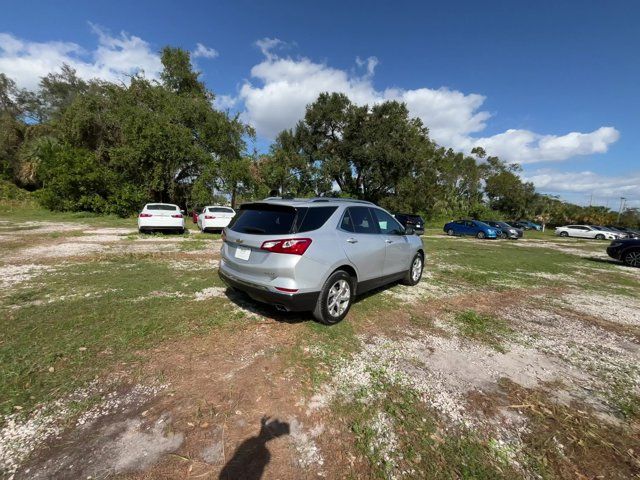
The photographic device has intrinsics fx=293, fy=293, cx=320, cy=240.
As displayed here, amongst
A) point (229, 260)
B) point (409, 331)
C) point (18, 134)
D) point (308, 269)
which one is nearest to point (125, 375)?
point (229, 260)

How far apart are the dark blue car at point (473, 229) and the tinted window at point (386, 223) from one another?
21.7 metres

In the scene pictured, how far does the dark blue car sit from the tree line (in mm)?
8204

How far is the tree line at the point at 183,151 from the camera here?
69.9 feet

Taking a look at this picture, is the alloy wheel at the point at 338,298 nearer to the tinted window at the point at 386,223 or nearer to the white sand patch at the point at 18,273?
the tinted window at the point at 386,223

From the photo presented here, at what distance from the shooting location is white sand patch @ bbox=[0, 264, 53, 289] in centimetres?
539

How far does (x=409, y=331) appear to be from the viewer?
415 centimetres

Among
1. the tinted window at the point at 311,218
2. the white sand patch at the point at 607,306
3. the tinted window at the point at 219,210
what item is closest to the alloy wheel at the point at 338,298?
the tinted window at the point at 311,218

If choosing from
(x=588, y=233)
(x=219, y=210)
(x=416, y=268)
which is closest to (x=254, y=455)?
(x=416, y=268)

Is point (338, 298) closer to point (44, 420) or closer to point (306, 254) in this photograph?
point (306, 254)

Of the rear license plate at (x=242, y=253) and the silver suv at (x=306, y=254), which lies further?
the rear license plate at (x=242, y=253)

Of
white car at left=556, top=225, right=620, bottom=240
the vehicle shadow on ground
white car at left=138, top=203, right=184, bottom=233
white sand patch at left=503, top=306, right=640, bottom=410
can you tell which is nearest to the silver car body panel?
the vehicle shadow on ground

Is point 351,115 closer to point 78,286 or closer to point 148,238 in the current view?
point 148,238

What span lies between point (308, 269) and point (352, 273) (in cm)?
97

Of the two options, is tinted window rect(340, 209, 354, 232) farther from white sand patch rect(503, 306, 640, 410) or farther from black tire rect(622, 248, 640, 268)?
black tire rect(622, 248, 640, 268)
